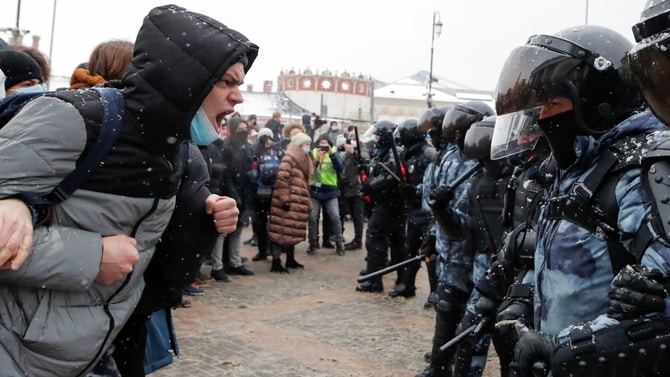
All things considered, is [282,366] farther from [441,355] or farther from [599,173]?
[599,173]

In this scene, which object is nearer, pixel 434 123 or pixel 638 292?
pixel 638 292

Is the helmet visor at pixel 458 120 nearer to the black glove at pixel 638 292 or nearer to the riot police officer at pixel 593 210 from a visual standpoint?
the riot police officer at pixel 593 210

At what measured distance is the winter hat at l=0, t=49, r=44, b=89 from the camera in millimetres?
3641

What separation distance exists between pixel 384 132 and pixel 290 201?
1634 mm

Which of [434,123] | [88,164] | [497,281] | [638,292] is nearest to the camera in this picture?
[638,292]

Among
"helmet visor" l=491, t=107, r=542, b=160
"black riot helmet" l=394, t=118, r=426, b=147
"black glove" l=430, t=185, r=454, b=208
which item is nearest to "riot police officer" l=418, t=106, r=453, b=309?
"black glove" l=430, t=185, r=454, b=208

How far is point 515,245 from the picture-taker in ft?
10.3

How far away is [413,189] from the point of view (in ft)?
25.1

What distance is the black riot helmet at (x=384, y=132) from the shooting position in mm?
8586

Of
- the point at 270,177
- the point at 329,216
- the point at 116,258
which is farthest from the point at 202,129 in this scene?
the point at 329,216

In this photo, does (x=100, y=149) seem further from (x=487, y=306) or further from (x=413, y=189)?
(x=413, y=189)

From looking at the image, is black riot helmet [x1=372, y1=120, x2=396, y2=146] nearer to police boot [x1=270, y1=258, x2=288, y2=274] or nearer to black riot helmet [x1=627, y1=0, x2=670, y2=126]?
police boot [x1=270, y1=258, x2=288, y2=274]

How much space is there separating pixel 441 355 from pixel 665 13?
142 inches

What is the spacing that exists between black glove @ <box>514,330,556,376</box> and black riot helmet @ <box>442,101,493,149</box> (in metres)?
3.50
